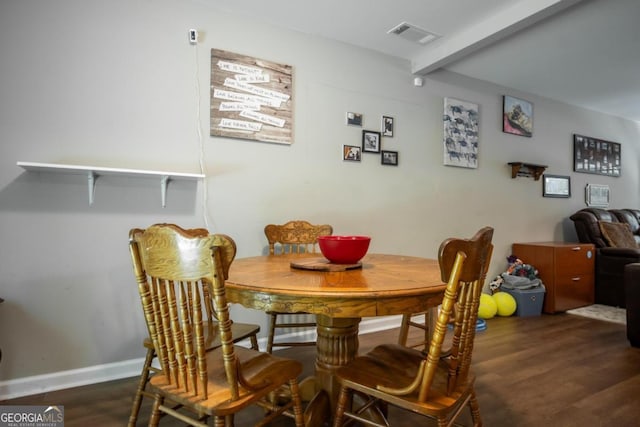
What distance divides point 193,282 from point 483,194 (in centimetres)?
360

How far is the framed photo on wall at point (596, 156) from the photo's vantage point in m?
4.73

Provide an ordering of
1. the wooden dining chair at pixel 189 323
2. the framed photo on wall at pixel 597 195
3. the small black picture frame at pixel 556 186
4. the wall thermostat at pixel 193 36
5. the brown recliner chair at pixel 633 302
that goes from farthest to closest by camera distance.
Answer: the framed photo on wall at pixel 597 195 < the small black picture frame at pixel 556 186 < the brown recliner chair at pixel 633 302 < the wall thermostat at pixel 193 36 < the wooden dining chair at pixel 189 323

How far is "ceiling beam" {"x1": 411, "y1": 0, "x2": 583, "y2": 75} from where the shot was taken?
2.36 m

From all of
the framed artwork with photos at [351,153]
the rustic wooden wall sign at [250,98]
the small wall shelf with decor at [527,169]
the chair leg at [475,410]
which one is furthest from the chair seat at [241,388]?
the small wall shelf with decor at [527,169]

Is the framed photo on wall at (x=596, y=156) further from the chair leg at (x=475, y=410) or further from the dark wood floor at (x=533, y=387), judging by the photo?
the chair leg at (x=475, y=410)

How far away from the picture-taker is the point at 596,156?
A: 4949 millimetres

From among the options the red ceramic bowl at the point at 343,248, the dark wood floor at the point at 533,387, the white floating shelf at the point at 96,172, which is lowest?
the dark wood floor at the point at 533,387

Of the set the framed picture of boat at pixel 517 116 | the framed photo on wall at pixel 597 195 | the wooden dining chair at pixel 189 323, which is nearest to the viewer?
the wooden dining chair at pixel 189 323

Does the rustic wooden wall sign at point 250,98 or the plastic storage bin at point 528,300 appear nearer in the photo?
the rustic wooden wall sign at point 250,98

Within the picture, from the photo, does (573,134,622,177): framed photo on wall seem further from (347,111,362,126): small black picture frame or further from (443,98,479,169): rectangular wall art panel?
(347,111,362,126): small black picture frame

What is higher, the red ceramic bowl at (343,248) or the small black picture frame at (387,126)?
the small black picture frame at (387,126)

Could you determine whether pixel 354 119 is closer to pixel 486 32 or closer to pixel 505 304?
pixel 486 32

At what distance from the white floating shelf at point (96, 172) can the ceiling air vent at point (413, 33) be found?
192cm

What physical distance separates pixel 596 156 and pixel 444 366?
5099 mm
